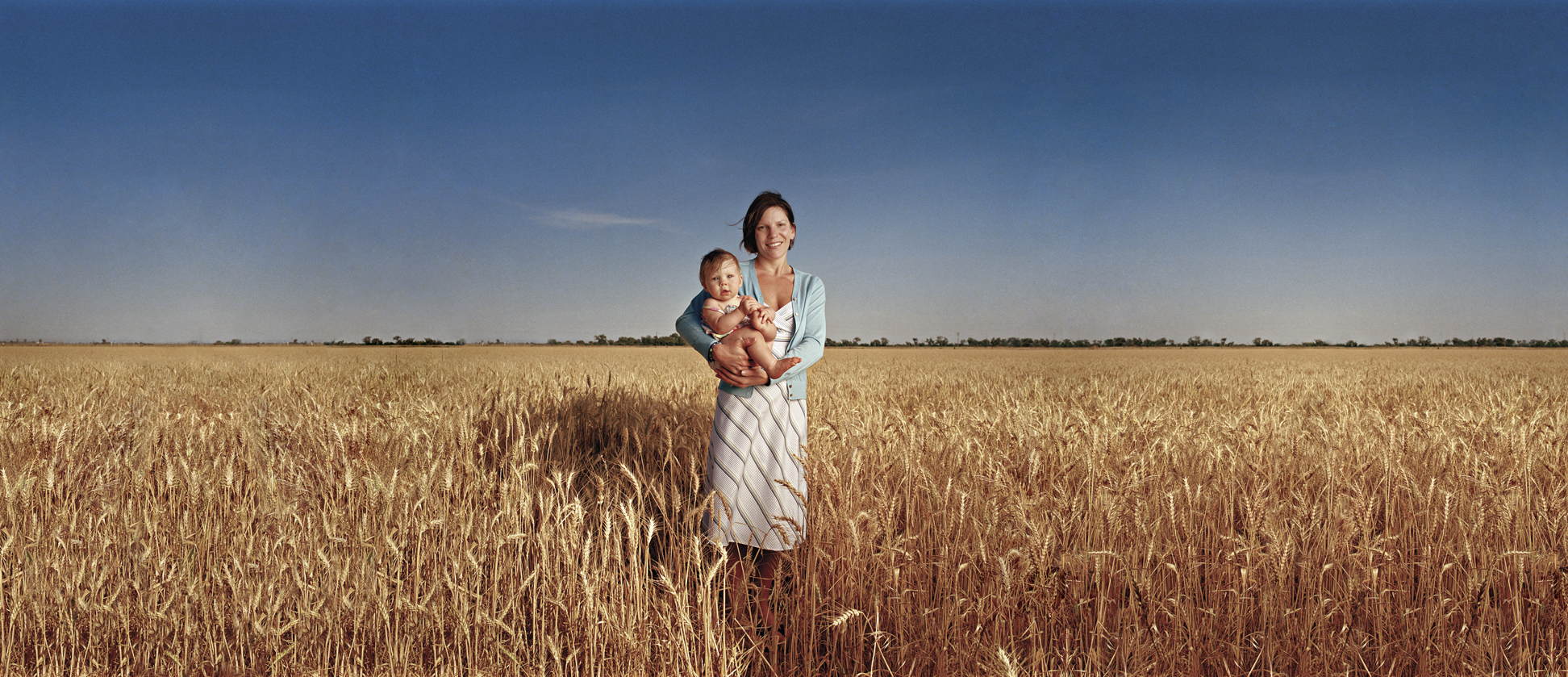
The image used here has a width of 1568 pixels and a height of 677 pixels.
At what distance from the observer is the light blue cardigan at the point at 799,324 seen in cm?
293

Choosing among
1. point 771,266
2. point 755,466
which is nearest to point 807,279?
point 771,266

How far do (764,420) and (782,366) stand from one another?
0.74ft

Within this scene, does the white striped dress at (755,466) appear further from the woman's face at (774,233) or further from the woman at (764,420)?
the woman's face at (774,233)

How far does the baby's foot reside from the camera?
9.04ft

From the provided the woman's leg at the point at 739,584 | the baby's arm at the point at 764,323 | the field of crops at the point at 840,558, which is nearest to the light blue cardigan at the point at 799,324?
the baby's arm at the point at 764,323

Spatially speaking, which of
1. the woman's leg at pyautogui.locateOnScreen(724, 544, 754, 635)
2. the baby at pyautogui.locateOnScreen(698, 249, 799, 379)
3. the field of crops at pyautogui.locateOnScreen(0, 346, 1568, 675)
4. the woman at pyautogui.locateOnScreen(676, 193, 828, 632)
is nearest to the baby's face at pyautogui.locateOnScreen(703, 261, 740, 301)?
the baby at pyautogui.locateOnScreen(698, 249, 799, 379)

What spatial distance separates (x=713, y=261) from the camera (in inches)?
114

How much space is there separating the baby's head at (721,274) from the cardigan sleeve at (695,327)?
0.15m

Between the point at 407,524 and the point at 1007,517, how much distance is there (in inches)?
95.0

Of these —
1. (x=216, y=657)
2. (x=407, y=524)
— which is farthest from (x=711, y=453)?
(x=216, y=657)

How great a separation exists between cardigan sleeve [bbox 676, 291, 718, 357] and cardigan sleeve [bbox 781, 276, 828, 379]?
0.34 metres

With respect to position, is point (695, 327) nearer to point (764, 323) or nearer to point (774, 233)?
point (764, 323)

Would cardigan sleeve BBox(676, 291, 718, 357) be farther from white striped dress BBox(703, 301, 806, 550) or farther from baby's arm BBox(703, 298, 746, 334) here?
white striped dress BBox(703, 301, 806, 550)

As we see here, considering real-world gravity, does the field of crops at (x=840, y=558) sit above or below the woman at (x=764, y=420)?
below
